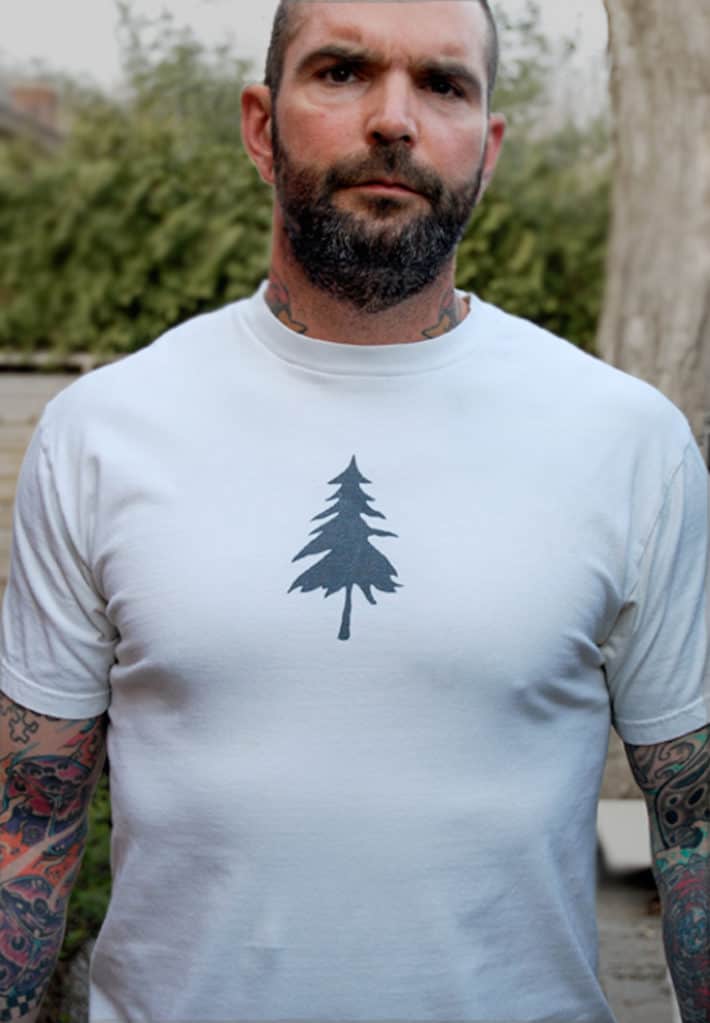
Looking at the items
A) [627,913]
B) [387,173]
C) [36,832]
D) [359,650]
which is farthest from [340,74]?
[627,913]

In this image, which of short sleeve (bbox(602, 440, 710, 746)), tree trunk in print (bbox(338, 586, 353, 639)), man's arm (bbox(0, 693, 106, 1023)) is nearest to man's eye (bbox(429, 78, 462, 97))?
short sleeve (bbox(602, 440, 710, 746))

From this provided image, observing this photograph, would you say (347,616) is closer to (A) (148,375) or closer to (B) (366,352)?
(B) (366,352)

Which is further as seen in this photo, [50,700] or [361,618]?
[50,700]

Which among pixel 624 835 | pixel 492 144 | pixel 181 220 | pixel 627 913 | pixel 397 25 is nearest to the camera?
pixel 397 25

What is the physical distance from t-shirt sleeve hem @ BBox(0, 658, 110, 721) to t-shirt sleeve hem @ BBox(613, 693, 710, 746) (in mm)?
782

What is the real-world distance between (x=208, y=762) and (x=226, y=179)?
591 cm

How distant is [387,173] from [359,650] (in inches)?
25.6

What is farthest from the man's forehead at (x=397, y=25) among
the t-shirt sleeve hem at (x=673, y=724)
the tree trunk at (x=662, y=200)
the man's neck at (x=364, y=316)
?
the tree trunk at (x=662, y=200)

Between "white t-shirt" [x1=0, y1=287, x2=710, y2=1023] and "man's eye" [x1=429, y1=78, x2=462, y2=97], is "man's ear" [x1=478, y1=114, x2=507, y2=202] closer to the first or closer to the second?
"man's eye" [x1=429, y1=78, x2=462, y2=97]

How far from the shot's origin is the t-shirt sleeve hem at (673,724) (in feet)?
6.77

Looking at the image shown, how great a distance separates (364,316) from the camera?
2.14 metres

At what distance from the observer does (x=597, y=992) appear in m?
2.03

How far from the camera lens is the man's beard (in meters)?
2.04

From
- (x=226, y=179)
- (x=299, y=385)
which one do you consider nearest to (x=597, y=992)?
(x=299, y=385)
